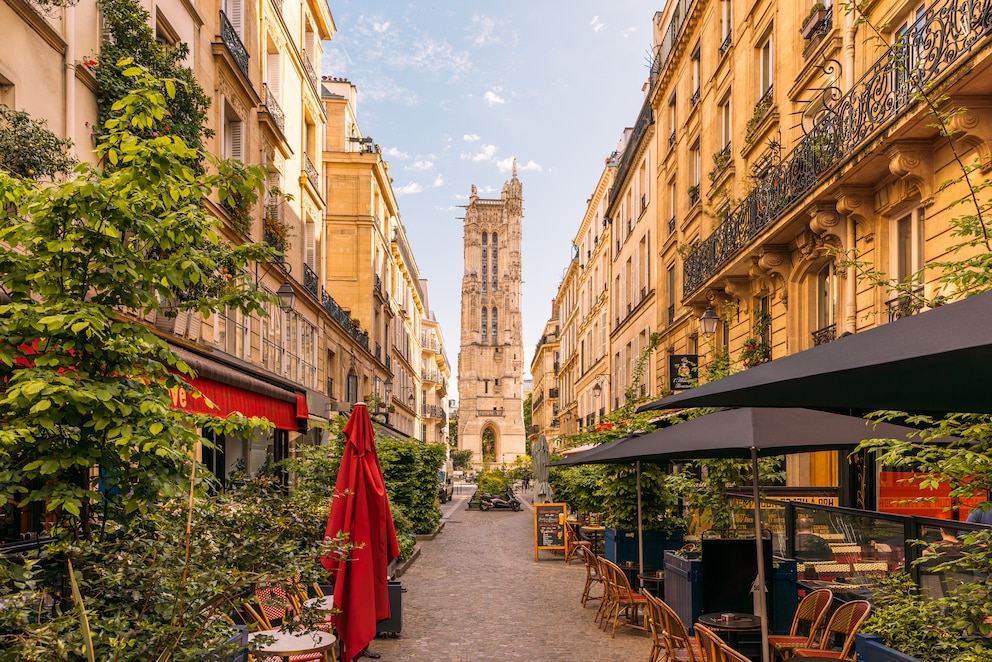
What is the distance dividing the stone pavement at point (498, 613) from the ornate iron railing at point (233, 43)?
34.5 ft

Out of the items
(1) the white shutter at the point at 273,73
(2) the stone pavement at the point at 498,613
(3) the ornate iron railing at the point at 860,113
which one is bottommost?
(2) the stone pavement at the point at 498,613

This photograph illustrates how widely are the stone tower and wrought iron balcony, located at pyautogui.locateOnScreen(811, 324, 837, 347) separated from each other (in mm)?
80855

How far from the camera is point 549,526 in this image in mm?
17562

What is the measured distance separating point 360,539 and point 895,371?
5.87 m

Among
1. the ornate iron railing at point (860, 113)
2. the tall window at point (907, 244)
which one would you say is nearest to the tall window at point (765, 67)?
the ornate iron railing at point (860, 113)

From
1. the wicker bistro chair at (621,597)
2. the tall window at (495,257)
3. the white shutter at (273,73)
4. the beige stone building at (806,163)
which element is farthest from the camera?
the tall window at (495,257)

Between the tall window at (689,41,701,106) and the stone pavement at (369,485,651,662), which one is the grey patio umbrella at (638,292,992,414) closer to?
the stone pavement at (369,485,651,662)

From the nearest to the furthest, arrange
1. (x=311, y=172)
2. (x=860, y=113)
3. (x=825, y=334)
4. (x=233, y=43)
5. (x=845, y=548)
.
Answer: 1. (x=845, y=548)
2. (x=860, y=113)
3. (x=825, y=334)
4. (x=233, y=43)
5. (x=311, y=172)

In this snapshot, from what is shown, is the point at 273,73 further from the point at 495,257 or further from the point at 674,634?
the point at 495,257

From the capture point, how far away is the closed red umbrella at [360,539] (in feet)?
24.1

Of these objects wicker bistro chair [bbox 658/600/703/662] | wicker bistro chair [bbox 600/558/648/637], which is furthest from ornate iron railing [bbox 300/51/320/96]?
wicker bistro chair [bbox 658/600/703/662]

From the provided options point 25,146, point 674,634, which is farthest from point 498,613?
point 25,146

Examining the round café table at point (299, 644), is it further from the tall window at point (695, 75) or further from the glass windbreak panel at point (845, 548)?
the tall window at point (695, 75)

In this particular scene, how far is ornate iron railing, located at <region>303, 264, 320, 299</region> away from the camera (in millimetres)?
22625
